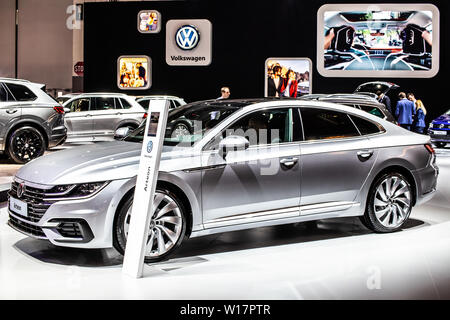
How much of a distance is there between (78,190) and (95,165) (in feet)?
0.82

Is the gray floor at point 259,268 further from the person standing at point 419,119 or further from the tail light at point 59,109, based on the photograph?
the person standing at point 419,119

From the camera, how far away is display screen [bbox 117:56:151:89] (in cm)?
2034

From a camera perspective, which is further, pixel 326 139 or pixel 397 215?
pixel 397 215

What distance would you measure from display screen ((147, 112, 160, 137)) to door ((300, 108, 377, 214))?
1.72 metres

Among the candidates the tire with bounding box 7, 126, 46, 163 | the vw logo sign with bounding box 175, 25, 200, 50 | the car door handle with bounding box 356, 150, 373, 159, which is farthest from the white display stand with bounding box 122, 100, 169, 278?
the vw logo sign with bounding box 175, 25, 200, 50

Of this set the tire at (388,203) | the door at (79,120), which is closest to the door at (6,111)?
the door at (79,120)

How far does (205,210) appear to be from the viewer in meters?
5.41

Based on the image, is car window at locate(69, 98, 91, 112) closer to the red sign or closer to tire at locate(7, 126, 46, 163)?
tire at locate(7, 126, 46, 163)

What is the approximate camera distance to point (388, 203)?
658cm

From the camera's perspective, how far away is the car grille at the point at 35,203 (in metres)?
5.11

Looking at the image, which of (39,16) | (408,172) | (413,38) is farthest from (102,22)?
(408,172)

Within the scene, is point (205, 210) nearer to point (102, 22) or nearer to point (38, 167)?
point (38, 167)

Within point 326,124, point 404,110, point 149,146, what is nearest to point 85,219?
point 149,146
